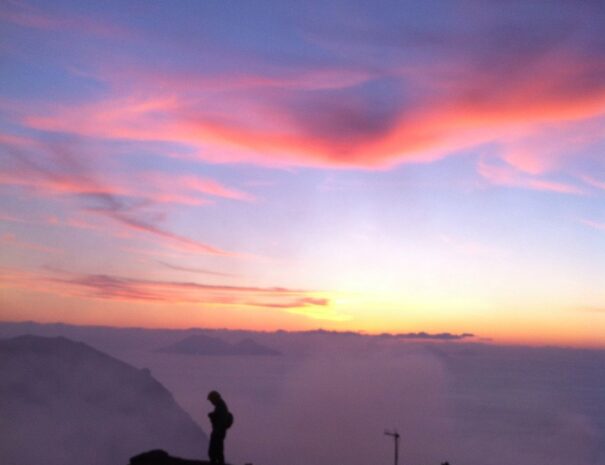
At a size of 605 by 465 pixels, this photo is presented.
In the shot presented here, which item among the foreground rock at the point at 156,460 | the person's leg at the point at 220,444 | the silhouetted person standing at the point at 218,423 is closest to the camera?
the silhouetted person standing at the point at 218,423

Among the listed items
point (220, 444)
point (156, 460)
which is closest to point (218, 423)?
point (220, 444)

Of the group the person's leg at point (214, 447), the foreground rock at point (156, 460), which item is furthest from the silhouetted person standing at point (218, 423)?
the foreground rock at point (156, 460)

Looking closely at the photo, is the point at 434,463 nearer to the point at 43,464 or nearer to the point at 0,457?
the point at 43,464

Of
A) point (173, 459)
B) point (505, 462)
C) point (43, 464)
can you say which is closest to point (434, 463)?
point (505, 462)

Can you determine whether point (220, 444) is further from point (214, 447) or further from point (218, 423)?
point (218, 423)

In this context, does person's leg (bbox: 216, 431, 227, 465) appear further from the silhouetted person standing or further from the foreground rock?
the foreground rock

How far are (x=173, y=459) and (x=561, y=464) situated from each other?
703 ft

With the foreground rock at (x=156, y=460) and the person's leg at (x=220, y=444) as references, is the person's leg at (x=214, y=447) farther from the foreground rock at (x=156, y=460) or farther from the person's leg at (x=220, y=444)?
the foreground rock at (x=156, y=460)

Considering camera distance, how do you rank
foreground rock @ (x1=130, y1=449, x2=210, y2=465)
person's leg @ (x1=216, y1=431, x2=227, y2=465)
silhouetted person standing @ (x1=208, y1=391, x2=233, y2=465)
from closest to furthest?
silhouetted person standing @ (x1=208, y1=391, x2=233, y2=465) → person's leg @ (x1=216, y1=431, x2=227, y2=465) → foreground rock @ (x1=130, y1=449, x2=210, y2=465)

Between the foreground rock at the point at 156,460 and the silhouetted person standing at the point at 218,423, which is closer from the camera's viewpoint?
the silhouetted person standing at the point at 218,423

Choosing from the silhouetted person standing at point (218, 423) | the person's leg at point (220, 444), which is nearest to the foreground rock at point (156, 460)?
the person's leg at point (220, 444)

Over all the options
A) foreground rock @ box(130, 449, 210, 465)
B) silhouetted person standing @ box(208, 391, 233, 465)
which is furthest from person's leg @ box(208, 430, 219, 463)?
foreground rock @ box(130, 449, 210, 465)

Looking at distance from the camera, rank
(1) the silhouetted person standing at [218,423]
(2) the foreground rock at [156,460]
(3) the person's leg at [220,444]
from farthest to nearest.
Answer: (2) the foreground rock at [156,460] < (3) the person's leg at [220,444] < (1) the silhouetted person standing at [218,423]

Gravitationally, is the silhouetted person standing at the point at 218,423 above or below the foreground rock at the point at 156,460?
above
